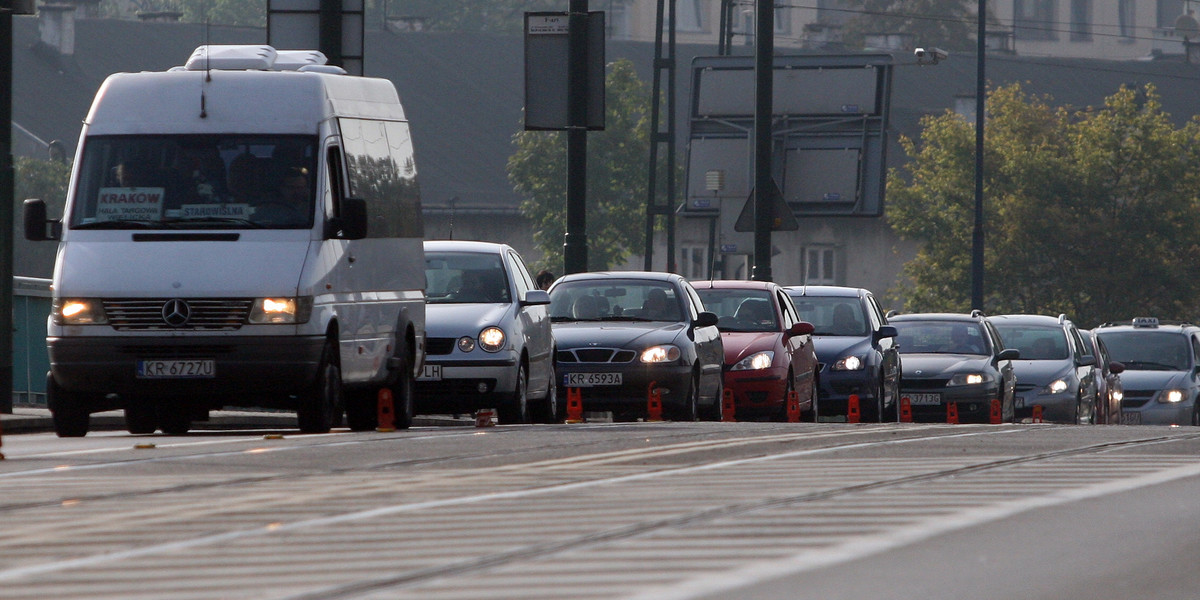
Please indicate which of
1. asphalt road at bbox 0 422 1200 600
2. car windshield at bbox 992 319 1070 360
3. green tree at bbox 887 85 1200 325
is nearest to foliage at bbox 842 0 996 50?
green tree at bbox 887 85 1200 325

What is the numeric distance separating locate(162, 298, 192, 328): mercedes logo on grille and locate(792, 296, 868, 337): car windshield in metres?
12.0

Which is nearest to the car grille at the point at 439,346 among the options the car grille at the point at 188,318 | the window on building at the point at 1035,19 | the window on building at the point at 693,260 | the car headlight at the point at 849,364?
the car grille at the point at 188,318

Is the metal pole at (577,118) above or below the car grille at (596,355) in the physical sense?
above

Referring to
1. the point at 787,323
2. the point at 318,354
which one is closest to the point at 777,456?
the point at 318,354

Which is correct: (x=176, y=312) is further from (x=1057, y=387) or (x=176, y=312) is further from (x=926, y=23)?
(x=926, y=23)

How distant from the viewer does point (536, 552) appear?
8008 mm

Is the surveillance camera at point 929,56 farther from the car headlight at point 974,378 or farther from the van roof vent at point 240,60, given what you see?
the van roof vent at point 240,60

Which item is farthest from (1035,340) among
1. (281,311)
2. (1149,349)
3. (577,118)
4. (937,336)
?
(281,311)

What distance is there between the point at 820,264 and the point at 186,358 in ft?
209

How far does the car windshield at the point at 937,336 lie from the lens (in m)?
28.6

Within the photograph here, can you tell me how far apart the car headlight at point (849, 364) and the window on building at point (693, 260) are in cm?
5368

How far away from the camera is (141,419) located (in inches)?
702

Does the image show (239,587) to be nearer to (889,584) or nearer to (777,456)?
(889,584)

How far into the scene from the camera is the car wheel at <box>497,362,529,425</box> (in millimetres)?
19297
